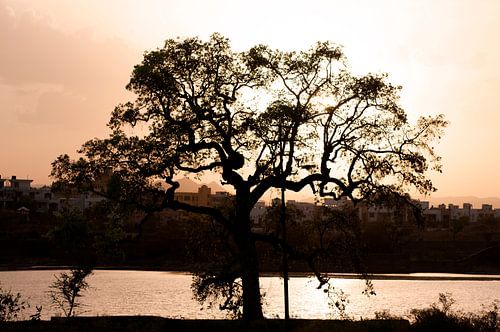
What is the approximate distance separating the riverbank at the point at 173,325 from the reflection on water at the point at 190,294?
22075mm

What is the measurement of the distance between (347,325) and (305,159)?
972 centimetres

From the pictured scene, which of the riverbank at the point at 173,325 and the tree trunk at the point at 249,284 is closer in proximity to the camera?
the riverbank at the point at 173,325

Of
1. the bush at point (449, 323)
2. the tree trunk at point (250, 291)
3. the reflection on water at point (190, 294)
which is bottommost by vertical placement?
the reflection on water at point (190, 294)

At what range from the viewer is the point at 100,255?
36.9 m

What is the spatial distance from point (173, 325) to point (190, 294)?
49570mm

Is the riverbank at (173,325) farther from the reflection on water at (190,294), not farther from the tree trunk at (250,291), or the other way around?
the reflection on water at (190,294)

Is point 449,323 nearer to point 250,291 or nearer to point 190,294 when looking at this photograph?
point 250,291

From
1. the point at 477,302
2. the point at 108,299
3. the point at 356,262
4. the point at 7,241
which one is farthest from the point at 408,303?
the point at 7,241

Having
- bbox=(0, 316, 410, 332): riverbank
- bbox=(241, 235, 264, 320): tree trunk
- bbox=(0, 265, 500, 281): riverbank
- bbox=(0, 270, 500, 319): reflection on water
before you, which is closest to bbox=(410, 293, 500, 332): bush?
bbox=(0, 316, 410, 332): riverbank

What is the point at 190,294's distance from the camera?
8362 cm

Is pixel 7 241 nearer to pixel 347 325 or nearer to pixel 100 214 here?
pixel 100 214

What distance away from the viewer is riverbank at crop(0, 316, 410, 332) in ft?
105

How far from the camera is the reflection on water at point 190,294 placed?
224 ft


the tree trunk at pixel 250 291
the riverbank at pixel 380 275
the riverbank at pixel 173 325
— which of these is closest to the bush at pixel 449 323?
the riverbank at pixel 173 325
